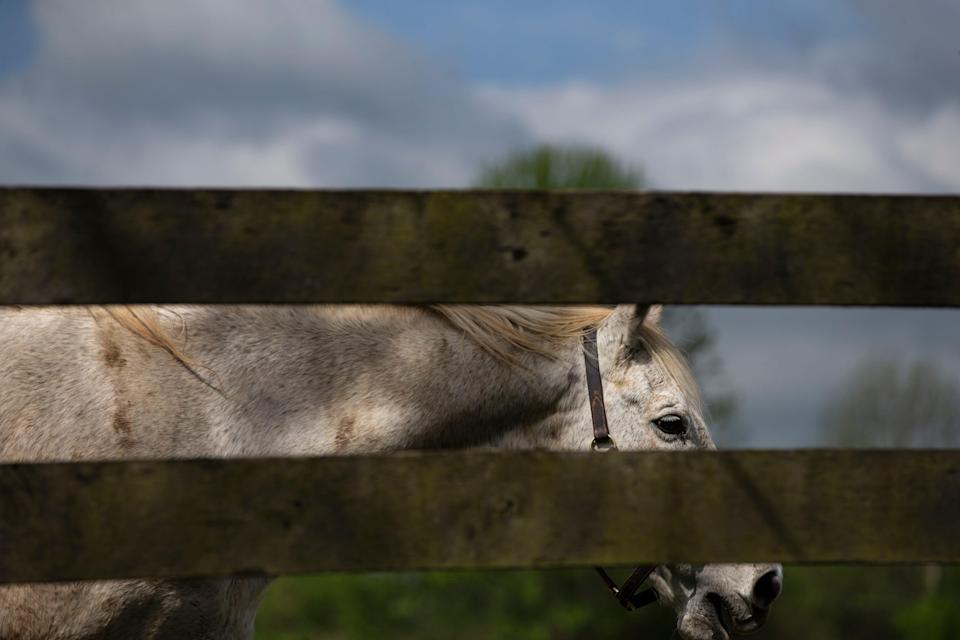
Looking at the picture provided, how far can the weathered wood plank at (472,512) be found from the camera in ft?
6.59

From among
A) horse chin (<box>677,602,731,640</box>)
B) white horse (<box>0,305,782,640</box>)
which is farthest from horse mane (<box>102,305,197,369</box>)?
horse chin (<box>677,602,731,640</box>)

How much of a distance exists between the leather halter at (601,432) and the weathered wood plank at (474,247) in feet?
5.88

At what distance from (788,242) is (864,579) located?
104 ft

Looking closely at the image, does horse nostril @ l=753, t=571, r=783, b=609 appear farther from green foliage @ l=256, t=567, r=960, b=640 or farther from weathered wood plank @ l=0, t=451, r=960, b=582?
green foliage @ l=256, t=567, r=960, b=640

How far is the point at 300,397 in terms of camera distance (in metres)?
3.74

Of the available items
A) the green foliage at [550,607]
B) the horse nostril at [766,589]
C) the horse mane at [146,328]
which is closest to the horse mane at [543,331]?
the horse nostril at [766,589]

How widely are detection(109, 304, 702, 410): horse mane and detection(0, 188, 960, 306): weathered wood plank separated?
1.90 m

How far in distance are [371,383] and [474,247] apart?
71.8 inches

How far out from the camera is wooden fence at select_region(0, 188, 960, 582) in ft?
6.63

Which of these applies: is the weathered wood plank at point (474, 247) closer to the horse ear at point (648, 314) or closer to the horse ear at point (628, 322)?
the horse ear at point (648, 314)

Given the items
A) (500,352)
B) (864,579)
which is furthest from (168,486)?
(864,579)

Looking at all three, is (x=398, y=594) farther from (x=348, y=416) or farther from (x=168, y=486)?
(x=168, y=486)

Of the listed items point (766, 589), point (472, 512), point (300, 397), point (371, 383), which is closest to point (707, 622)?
point (766, 589)

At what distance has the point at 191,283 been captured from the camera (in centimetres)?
204
